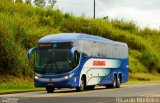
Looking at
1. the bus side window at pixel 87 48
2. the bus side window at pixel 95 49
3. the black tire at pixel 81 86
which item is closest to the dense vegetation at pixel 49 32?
the bus side window at pixel 95 49

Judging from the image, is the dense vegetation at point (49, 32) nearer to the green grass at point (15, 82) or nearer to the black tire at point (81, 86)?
the green grass at point (15, 82)

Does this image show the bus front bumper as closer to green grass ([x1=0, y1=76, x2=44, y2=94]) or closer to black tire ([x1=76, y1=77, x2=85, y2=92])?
black tire ([x1=76, y1=77, x2=85, y2=92])

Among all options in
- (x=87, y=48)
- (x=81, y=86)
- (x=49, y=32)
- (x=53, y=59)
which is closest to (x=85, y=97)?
(x=53, y=59)

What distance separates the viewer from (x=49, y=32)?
182 ft

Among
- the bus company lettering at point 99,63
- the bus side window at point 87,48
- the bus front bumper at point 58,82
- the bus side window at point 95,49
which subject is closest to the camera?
the bus front bumper at point 58,82

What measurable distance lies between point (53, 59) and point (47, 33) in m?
21.6

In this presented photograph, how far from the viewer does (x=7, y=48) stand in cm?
4512

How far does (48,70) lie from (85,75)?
3137mm

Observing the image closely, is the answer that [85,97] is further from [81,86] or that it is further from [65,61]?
[81,86]

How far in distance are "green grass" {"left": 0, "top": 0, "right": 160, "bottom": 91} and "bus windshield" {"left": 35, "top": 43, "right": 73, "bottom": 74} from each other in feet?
18.6

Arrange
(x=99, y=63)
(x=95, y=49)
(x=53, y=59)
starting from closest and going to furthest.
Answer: (x=53, y=59)
(x=95, y=49)
(x=99, y=63)

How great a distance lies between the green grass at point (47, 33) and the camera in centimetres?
4522

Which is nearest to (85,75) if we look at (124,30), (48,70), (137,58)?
(48,70)

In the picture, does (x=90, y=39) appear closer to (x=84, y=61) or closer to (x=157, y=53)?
(x=84, y=61)
